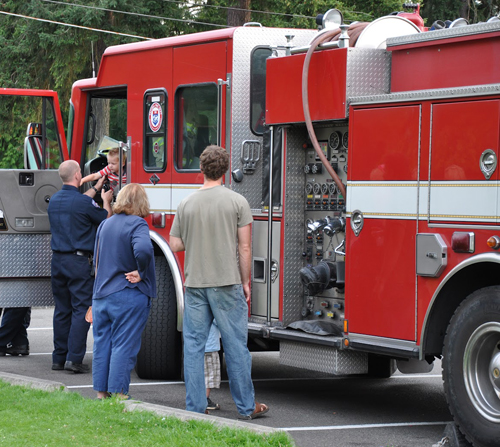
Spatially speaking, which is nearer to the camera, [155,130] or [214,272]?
[214,272]

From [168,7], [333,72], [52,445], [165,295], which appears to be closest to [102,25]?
[168,7]

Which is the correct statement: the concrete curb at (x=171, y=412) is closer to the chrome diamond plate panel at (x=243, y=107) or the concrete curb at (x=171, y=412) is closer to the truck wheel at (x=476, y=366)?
the truck wheel at (x=476, y=366)

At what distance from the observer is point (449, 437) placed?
6.33 metres

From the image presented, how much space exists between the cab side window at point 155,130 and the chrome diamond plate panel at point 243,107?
0.96 m

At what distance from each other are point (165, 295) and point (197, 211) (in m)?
2.09

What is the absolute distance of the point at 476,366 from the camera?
20.2 ft

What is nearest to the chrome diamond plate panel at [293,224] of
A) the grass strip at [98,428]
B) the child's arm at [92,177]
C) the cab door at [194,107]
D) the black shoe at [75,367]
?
the cab door at [194,107]

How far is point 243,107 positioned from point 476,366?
10.5ft

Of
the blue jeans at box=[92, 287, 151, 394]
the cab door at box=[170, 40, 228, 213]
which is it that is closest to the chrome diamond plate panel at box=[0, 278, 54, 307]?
the cab door at box=[170, 40, 228, 213]

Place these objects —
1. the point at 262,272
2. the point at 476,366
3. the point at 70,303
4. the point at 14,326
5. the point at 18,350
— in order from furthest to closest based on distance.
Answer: the point at 18,350 < the point at 14,326 < the point at 70,303 < the point at 262,272 < the point at 476,366

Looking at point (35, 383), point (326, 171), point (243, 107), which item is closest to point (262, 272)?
point (326, 171)

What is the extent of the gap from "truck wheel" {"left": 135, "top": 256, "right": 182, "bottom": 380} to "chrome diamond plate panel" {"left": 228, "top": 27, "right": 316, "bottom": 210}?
1.18 meters

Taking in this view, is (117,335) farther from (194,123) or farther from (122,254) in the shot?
(194,123)

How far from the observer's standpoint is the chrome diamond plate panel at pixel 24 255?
392 inches
